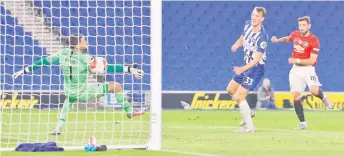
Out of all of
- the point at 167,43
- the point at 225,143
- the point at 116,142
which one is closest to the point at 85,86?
the point at 116,142

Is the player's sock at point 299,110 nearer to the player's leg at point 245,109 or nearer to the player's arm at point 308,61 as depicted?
the player's arm at point 308,61

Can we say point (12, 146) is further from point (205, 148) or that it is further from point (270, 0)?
point (270, 0)

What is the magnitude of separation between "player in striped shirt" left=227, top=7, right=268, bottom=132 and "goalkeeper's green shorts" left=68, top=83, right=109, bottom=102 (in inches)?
101

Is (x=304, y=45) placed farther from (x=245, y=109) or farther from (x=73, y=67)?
(x=73, y=67)

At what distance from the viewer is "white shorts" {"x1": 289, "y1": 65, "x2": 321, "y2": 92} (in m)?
16.8

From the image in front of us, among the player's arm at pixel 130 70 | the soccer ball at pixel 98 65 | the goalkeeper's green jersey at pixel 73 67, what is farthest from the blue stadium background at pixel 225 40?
the player's arm at pixel 130 70

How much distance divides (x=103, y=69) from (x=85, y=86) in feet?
2.19

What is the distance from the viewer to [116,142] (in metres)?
12.0

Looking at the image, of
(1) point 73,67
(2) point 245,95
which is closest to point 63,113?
(1) point 73,67

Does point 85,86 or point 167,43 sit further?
point 167,43

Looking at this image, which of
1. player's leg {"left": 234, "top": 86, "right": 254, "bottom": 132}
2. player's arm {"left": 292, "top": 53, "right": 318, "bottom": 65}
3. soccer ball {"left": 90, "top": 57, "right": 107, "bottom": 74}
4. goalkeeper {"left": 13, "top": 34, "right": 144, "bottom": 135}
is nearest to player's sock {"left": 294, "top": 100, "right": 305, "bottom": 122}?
player's arm {"left": 292, "top": 53, "right": 318, "bottom": 65}

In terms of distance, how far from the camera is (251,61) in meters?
14.9

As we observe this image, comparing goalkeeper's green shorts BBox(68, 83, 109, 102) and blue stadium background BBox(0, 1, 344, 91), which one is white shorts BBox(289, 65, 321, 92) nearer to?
goalkeeper's green shorts BBox(68, 83, 109, 102)

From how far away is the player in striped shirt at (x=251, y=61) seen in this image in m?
14.8
